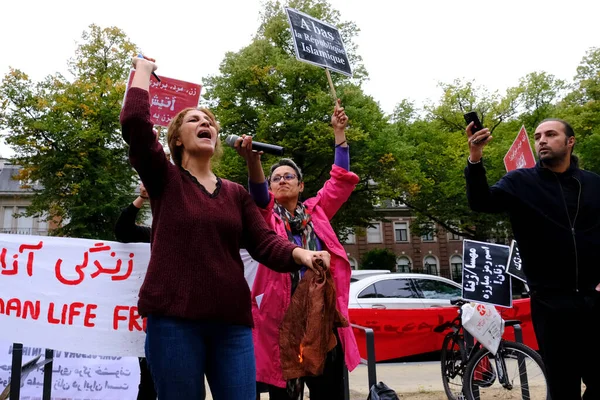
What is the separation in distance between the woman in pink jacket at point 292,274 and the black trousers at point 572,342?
3.47ft

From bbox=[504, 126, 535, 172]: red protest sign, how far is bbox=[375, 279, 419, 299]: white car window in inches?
117

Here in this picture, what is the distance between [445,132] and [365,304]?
19985 millimetres

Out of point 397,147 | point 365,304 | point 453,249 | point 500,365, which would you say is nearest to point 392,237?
point 453,249

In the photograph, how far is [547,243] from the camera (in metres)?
2.79

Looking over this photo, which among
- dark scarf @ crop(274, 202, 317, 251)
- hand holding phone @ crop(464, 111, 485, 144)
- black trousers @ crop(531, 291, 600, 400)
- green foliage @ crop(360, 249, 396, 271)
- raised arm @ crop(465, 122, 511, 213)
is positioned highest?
green foliage @ crop(360, 249, 396, 271)

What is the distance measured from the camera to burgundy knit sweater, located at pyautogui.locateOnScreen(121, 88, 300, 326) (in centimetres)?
180

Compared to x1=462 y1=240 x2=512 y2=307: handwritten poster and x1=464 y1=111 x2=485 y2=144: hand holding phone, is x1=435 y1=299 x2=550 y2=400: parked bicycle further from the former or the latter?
x1=464 y1=111 x2=485 y2=144: hand holding phone

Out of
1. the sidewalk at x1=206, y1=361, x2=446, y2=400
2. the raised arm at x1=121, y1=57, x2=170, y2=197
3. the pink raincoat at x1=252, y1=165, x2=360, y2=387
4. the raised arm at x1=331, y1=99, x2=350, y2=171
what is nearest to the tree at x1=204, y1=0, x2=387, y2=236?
the sidewalk at x1=206, y1=361, x2=446, y2=400

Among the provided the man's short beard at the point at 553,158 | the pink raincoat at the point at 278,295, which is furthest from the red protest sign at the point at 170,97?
the man's short beard at the point at 553,158

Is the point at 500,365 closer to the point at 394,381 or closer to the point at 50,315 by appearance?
the point at 394,381

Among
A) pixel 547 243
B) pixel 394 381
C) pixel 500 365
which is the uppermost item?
pixel 547 243

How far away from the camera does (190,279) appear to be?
1.81 metres

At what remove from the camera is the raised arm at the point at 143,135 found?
6.07 ft

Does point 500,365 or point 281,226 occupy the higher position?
point 281,226
